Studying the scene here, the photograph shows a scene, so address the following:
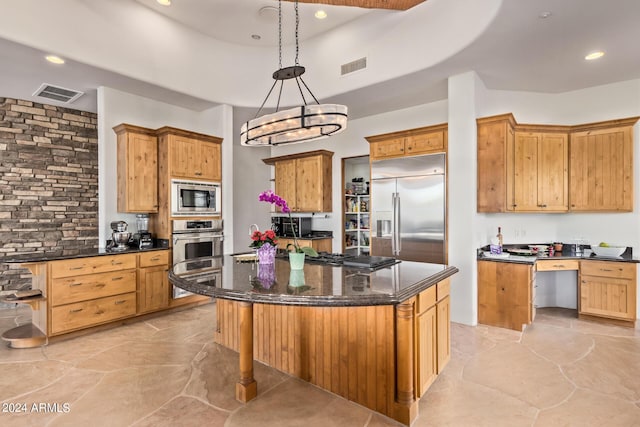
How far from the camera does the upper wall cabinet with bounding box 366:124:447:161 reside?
14.2 ft

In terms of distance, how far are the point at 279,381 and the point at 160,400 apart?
871mm

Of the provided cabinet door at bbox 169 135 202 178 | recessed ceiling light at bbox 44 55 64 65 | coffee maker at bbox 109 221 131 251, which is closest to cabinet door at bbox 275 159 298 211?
cabinet door at bbox 169 135 202 178

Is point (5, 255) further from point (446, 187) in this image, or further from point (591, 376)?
point (591, 376)

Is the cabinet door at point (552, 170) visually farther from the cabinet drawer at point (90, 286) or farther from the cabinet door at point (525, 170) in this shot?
the cabinet drawer at point (90, 286)

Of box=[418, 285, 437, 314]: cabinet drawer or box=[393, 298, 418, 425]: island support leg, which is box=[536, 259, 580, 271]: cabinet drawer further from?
box=[393, 298, 418, 425]: island support leg

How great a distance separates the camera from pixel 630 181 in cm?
405

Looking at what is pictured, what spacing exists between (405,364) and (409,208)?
2818mm

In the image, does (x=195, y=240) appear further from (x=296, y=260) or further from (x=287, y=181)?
(x=296, y=260)

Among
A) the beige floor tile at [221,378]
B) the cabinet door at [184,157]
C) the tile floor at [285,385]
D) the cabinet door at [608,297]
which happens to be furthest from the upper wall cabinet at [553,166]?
the cabinet door at [184,157]

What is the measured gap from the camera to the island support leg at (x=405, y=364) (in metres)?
1.99

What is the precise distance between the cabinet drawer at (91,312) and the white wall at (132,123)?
2.94ft

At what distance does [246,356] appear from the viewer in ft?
7.68

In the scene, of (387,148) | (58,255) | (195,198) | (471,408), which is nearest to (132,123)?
(195,198)

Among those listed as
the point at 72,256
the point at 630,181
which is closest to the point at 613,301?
the point at 630,181
